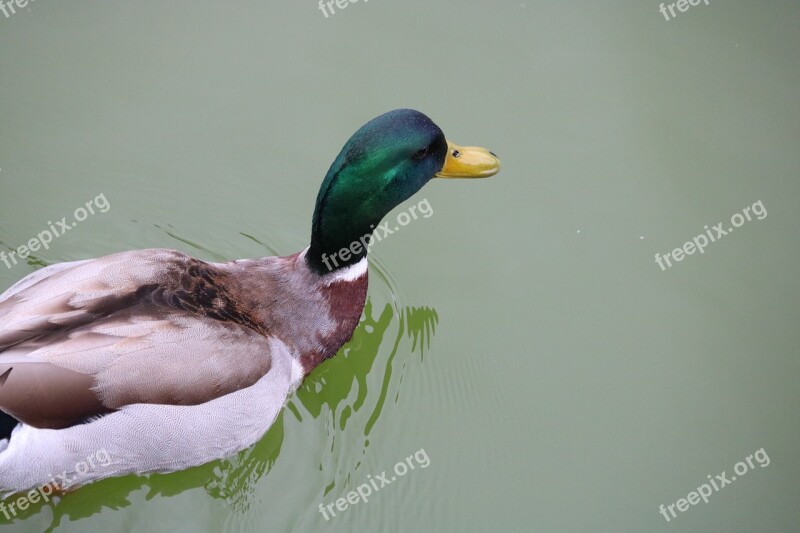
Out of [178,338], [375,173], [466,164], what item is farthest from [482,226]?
[178,338]

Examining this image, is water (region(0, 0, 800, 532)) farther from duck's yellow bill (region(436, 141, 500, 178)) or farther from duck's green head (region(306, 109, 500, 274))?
duck's yellow bill (region(436, 141, 500, 178))

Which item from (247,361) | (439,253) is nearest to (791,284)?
(439,253)

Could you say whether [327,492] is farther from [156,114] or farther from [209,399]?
[156,114]

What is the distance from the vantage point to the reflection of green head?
11.6 ft

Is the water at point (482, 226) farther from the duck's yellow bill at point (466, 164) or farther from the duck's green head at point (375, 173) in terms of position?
the duck's yellow bill at point (466, 164)

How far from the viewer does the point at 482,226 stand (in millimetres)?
4898

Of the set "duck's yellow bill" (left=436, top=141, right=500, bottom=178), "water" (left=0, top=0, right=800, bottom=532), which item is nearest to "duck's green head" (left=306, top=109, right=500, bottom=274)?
"duck's yellow bill" (left=436, top=141, right=500, bottom=178)

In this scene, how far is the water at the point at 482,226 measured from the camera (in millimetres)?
4027

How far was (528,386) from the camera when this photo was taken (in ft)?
14.5

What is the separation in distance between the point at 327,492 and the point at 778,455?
88.8 inches

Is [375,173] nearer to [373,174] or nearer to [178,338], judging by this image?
[373,174]

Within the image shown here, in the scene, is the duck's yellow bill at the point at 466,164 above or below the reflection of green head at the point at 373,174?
below

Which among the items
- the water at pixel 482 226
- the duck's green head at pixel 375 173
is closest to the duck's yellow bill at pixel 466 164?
the duck's green head at pixel 375 173

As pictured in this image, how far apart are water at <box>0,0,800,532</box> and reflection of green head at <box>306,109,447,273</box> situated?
81 centimetres
